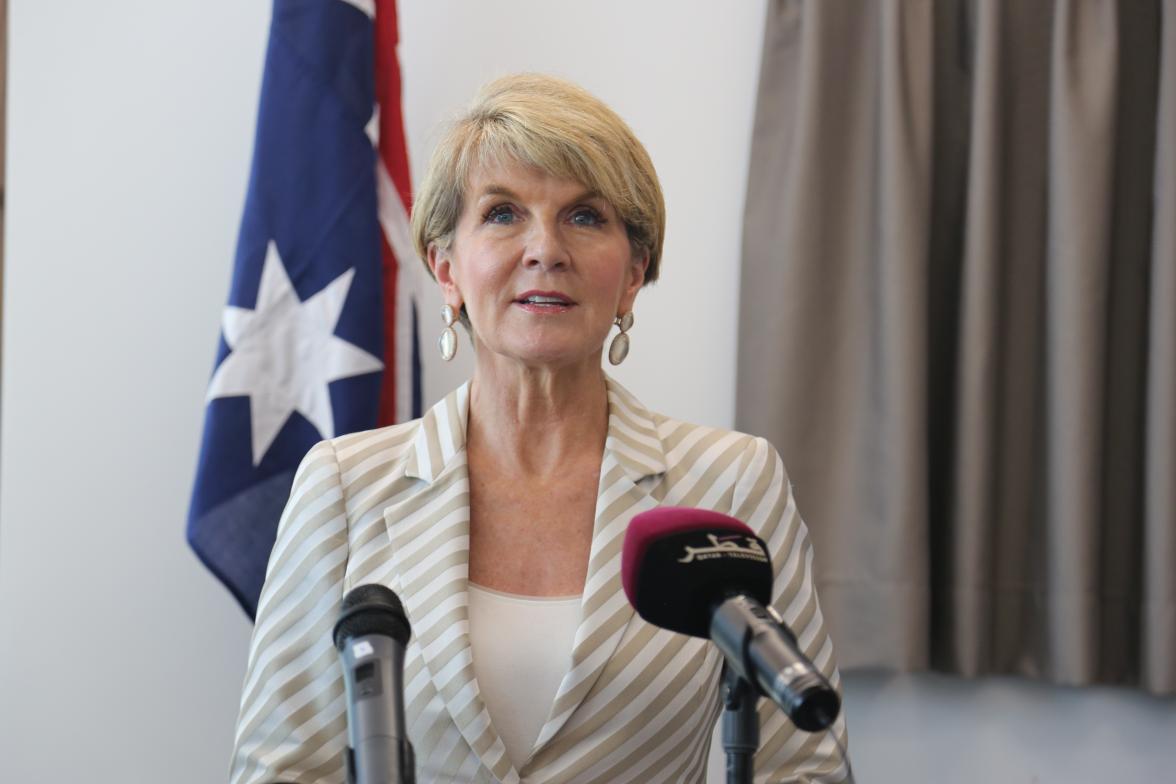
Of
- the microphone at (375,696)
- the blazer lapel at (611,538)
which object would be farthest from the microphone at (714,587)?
the blazer lapel at (611,538)

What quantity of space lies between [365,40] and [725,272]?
0.94 meters

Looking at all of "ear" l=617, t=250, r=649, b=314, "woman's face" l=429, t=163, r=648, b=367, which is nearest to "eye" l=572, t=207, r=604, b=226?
"woman's face" l=429, t=163, r=648, b=367

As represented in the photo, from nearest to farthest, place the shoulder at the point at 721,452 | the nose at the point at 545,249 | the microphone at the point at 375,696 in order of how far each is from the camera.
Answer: the microphone at the point at 375,696 < the nose at the point at 545,249 < the shoulder at the point at 721,452

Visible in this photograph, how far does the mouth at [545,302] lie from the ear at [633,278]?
0.46 feet

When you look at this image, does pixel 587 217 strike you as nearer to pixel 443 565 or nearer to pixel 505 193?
pixel 505 193

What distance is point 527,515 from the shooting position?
5.70 ft

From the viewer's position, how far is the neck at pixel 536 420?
1777mm

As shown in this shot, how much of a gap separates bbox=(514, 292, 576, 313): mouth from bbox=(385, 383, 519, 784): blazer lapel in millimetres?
230

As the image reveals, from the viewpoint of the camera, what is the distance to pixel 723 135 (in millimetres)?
2760

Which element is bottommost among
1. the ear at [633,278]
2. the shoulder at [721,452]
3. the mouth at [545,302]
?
the shoulder at [721,452]

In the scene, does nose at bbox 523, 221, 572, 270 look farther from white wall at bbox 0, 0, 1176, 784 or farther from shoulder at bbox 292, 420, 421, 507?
white wall at bbox 0, 0, 1176, 784

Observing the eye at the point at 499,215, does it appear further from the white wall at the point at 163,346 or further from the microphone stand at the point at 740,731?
the white wall at the point at 163,346

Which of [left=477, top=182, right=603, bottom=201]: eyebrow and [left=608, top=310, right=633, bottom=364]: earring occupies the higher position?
[left=477, top=182, right=603, bottom=201]: eyebrow

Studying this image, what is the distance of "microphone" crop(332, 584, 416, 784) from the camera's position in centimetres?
88
